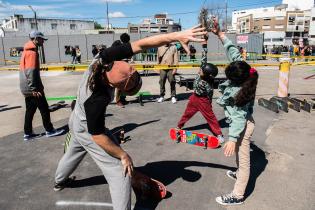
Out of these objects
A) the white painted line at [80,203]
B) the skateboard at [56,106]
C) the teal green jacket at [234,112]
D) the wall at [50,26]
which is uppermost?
the wall at [50,26]

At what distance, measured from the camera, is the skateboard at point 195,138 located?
549cm

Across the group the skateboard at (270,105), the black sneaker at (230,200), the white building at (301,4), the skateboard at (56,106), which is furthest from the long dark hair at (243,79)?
the white building at (301,4)

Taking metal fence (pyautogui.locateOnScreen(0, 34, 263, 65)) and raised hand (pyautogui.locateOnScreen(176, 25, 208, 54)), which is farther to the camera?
metal fence (pyautogui.locateOnScreen(0, 34, 263, 65))

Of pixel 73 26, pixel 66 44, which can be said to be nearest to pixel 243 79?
pixel 66 44

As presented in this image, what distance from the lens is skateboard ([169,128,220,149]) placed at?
216 inches

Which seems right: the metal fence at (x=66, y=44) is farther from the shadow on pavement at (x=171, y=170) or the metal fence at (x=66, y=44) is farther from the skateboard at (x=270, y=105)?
the shadow on pavement at (x=171, y=170)

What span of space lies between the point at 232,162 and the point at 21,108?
23.7 feet

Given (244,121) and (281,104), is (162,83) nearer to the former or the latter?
(281,104)

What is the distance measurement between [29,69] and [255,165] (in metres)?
4.58

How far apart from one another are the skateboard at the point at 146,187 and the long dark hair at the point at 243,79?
147 cm

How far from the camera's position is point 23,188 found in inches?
166

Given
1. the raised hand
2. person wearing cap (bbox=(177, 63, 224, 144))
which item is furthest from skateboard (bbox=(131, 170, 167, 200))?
person wearing cap (bbox=(177, 63, 224, 144))

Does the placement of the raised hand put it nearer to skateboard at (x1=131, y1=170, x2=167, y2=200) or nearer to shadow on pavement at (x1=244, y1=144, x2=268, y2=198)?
skateboard at (x1=131, y1=170, x2=167, y2=200)

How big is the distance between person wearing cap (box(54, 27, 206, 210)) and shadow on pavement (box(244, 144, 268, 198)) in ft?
6.07
